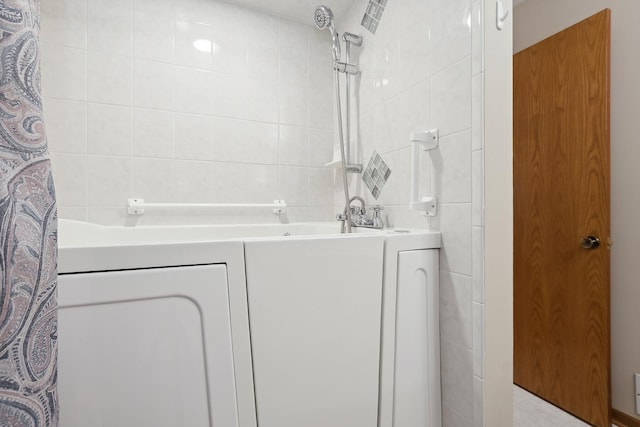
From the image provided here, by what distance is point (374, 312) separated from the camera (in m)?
0.95

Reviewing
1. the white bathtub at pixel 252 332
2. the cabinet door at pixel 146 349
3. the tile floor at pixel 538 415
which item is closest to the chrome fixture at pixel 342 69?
the white bathtub at pixel 252 332

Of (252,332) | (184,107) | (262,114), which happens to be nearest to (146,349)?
(252,332)

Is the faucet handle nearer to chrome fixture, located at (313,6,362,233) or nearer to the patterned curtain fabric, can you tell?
chrome fixture, located at (313,6,362,233)

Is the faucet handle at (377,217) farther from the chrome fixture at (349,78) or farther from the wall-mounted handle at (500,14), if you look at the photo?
the wall-mounted handle at (500,14)

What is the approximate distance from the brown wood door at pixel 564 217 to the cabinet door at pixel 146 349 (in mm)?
1633

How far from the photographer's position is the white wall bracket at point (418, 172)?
1101mm

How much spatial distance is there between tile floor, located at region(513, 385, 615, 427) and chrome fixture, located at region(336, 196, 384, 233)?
1.16 meters

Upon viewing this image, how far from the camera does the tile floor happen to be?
1460 millimetres

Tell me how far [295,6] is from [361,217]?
3.95 feet

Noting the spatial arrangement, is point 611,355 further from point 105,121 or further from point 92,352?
point 105,121

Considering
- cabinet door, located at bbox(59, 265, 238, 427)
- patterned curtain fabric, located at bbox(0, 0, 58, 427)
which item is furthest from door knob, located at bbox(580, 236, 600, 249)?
patterned curtain fabric, located at bbox(0, 0, 58, 427)

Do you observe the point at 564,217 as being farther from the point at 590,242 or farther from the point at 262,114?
the point at 262,114

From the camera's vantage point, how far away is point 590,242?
1.44m

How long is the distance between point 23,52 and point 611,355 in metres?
2.29
